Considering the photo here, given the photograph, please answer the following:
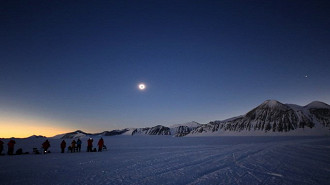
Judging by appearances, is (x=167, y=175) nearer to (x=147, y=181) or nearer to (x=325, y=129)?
(x=147, y=181)

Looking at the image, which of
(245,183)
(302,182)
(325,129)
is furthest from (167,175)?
(325,129)

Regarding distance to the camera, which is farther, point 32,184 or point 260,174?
point 260,174

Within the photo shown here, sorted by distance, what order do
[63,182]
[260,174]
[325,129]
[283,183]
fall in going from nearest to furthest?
[283,183]
[63,182]
[260,174]
[325,129]

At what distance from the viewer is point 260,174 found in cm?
937

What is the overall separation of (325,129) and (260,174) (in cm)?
23858

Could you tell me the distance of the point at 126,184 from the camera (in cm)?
783

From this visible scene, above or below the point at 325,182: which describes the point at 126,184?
above

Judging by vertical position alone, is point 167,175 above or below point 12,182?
below

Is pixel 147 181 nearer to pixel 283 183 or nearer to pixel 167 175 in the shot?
pixel 167 175

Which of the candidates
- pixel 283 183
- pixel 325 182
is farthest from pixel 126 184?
pixel 325 182

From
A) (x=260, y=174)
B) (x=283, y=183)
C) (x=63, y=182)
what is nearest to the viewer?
(x=283, y=183)

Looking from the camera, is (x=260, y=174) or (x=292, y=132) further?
(x=292, y=132)

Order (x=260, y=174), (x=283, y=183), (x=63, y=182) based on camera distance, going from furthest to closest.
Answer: (x=260, y=174), (x=63, y=182), (x=283, y=183)

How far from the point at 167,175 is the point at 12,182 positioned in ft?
24.6
